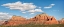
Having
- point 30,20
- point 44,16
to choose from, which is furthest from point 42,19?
point 30,20

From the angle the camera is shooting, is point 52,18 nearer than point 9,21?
Yes

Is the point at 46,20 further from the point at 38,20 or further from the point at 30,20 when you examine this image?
the point at 30,20

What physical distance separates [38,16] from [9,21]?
42666 mm

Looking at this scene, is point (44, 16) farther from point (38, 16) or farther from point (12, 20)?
point (12, 20)

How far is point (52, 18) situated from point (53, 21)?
4755mm

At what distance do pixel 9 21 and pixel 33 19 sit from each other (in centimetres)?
3499

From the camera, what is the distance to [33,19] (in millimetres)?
195250

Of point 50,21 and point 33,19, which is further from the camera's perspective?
point 33,19

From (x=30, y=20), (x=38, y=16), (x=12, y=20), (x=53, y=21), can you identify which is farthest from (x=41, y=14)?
(x=12, y=20)

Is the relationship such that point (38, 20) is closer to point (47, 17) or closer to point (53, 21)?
point (47, 17)

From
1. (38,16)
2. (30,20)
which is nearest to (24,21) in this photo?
(30,20)

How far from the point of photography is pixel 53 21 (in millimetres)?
172500

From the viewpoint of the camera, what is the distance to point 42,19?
195 meters

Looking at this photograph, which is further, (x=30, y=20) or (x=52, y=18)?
(x=30, y=20)
